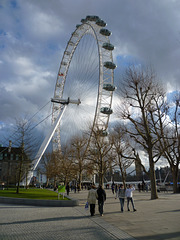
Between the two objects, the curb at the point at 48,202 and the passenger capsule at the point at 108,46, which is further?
the passenger capsule at the point at 108,46

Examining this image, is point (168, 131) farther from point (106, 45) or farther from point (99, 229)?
point (99, 229)

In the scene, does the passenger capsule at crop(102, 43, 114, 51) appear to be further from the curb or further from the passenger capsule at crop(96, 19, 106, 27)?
the curb

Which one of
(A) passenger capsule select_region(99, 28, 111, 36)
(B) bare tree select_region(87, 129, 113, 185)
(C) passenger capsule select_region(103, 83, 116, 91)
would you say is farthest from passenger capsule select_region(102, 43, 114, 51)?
(B) bare tree select_region(87, 129, 113, 185)

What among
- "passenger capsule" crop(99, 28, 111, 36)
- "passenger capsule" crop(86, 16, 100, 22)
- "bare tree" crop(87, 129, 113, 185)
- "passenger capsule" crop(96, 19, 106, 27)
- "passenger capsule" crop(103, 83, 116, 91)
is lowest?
"bare tree" crop(87, 129, 113, 185)

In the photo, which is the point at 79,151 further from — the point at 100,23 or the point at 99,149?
the point at 100,23

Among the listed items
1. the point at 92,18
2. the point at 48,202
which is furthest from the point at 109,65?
the point at 48,202

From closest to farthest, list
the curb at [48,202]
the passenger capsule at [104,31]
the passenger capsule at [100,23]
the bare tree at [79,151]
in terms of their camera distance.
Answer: the curb at [48,202], the passenger capsule at [104,31], the passenger capsule at [100,23], the bare tree at [79,151]

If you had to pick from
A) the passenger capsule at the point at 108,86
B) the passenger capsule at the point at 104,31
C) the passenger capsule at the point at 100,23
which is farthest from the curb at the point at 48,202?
the passenger capsule at the point at 100,23

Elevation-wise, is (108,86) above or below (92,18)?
below

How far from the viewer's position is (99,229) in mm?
6848

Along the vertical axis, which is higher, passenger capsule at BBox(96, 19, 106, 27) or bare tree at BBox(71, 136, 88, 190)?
passenger capsule at BBox(96, 19, 106, 27)

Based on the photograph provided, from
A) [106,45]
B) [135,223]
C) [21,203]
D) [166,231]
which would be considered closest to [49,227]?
[135,223]

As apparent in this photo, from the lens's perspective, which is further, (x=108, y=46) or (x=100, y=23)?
(x=100, y=23)

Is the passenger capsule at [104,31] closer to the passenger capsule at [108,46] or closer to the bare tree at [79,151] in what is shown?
the passenger capsule at [108,46]
